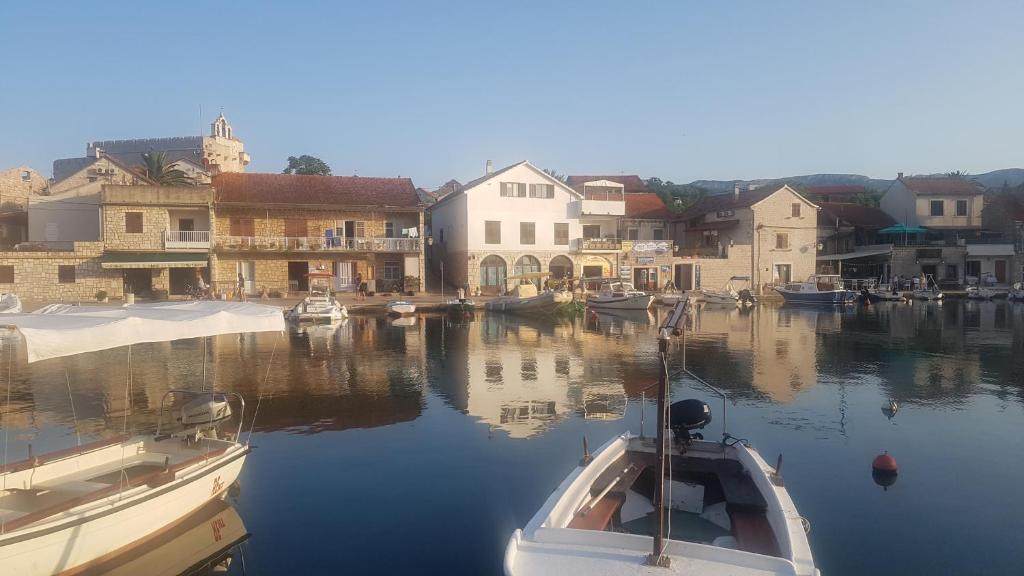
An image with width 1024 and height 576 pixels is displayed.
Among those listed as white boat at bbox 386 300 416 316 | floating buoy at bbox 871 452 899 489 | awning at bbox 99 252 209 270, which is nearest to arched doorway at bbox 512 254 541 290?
white boat at bbox 386 300 416 316

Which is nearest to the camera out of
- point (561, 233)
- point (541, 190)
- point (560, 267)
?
point (541, 190)

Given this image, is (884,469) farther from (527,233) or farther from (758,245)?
(758,245)

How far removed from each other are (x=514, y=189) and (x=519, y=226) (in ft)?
8.21

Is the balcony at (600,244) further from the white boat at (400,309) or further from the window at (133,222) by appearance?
the window at (133,222)

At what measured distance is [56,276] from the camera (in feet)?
125

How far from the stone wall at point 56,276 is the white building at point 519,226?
2070 cm

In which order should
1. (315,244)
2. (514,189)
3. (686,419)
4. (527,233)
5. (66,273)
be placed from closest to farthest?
(686,419)
(66,273)
(315,244)
(514,189)
(527,233)

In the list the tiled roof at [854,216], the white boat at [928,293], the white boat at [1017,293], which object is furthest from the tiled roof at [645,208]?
the white boat at [1017,293]

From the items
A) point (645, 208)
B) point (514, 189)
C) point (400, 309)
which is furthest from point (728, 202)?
point (400, 309)

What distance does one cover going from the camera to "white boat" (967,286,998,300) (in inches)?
2069

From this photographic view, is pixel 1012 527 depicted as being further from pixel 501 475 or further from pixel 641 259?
pixel 641 259

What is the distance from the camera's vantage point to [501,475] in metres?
11.3

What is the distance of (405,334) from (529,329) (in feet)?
19.5

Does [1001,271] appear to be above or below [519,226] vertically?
below
